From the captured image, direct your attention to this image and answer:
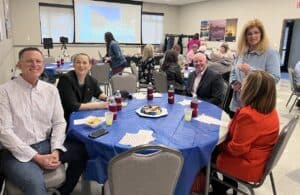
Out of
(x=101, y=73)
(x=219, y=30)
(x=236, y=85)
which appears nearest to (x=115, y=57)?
(x=101, y=73)

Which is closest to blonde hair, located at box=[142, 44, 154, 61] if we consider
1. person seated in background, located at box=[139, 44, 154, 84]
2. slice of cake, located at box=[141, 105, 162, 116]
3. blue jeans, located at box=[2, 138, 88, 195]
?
person seated in background, located at box=[139, 44, 154, 84]

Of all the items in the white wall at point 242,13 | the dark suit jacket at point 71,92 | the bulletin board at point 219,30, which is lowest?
the dark suit jacket at point 71,92

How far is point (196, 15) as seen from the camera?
11438 mm

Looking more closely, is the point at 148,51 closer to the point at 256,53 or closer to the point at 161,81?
the point at 161,81

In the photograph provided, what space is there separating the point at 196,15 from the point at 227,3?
1.90 metres

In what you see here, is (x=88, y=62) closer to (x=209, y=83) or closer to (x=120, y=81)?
(x=120, y=81)

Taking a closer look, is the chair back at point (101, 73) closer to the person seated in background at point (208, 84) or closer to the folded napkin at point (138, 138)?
the person seated in background at point (208, 84)

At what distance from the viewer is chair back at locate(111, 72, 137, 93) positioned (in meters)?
3.45

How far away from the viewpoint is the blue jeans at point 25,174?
1.54 m

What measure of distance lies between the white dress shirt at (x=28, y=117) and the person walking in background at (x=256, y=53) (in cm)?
182

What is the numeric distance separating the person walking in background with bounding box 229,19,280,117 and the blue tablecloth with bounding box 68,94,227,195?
0.73m

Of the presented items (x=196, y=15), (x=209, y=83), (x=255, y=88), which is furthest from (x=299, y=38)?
(x=255, y=88)

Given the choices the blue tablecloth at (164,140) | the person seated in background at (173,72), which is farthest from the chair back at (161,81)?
the blue tablecloth at (164,140)

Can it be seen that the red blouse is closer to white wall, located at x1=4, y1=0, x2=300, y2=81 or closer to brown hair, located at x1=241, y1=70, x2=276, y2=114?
brown hair, located at x1=241, y1=70, x2=276, y2=114
